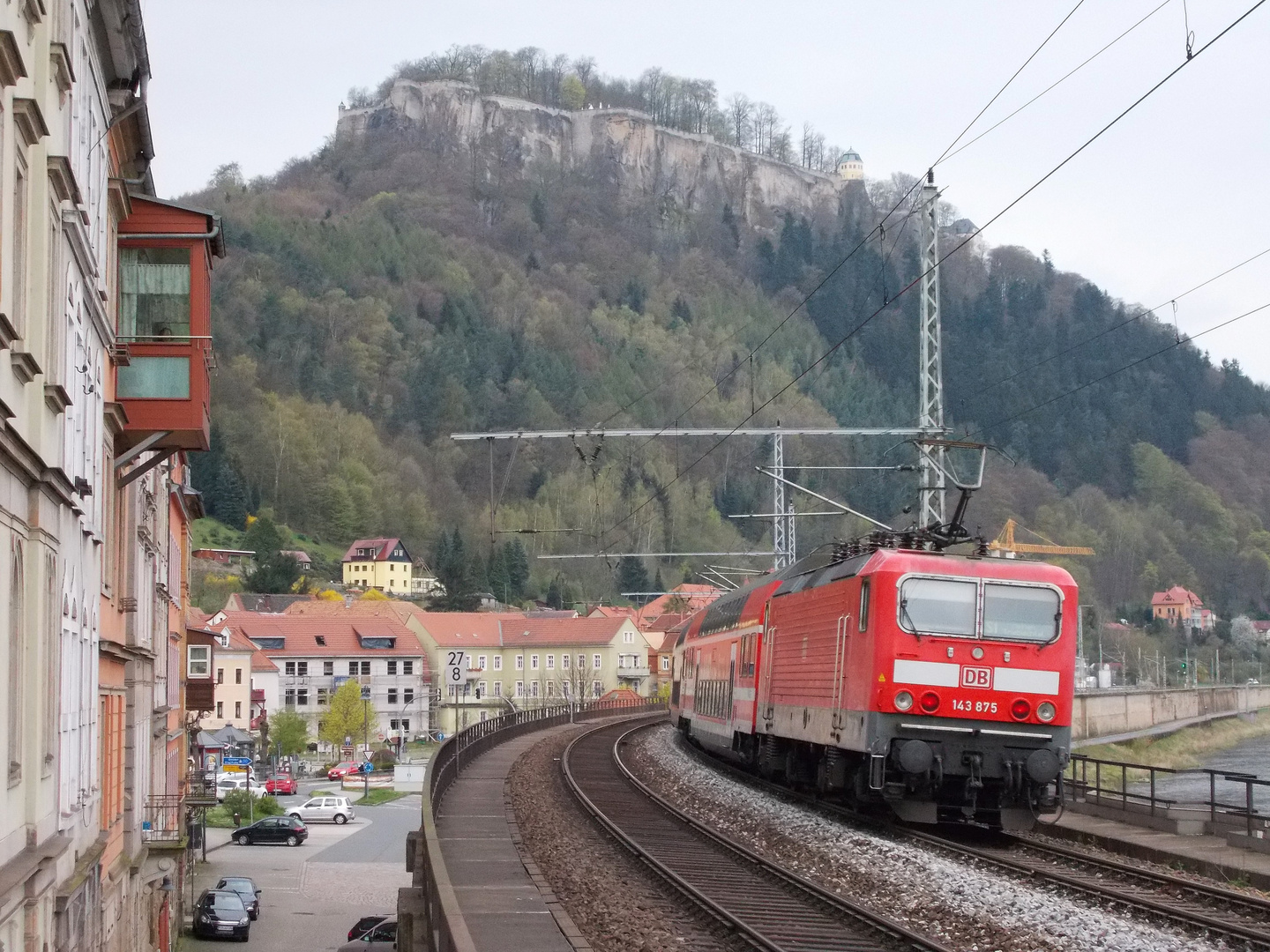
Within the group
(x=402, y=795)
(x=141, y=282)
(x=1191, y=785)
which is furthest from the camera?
(x=402, y=795)

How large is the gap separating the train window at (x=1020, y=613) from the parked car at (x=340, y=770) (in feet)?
217

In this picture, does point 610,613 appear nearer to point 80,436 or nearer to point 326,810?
point 326,810

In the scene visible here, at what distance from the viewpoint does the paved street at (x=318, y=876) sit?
4022 cm

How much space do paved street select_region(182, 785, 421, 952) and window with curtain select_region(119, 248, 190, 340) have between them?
22.1 metres

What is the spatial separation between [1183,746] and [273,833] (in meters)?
44.6

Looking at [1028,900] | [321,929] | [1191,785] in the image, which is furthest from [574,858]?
[1191,785]

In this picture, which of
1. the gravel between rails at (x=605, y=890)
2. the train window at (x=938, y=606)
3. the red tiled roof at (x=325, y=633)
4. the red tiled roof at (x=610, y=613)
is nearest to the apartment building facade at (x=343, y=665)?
the red tiled roof at (x=325, y=633)

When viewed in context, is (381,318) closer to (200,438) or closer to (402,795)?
(402,795)

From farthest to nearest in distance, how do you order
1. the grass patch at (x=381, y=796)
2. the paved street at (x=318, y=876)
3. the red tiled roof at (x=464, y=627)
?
1. the red tiled roof at (x=464, y=627)
2. the grass patch at (x=381, y=796)
3. the paved street at (x=318, y=876)

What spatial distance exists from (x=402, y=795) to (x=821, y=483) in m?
73.6

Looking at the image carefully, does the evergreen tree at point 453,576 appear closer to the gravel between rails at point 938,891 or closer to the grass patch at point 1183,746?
the grass patch at point 1183,746

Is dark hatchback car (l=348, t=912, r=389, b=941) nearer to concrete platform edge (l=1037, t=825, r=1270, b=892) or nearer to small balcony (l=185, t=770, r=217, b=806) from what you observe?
small balcony (l=185, t=770, r=217, b=806)

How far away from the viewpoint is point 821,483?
463 feet

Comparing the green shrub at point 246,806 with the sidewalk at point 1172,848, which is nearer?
the sidewalk at point 1172,848
